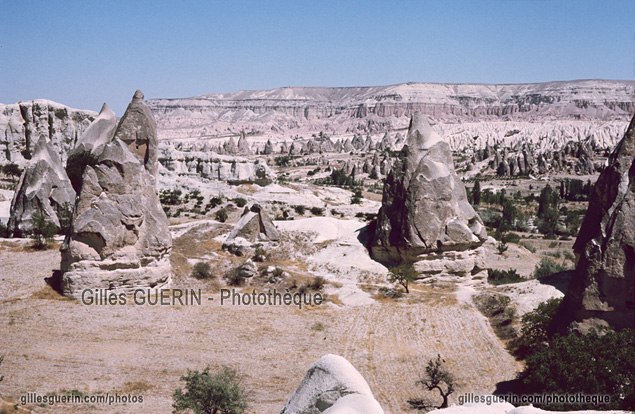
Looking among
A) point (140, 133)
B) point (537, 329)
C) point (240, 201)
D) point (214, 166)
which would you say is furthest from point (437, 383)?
point (214, 166)

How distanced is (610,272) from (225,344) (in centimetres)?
1020

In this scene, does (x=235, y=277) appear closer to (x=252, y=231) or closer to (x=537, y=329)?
(x=252, y=231)

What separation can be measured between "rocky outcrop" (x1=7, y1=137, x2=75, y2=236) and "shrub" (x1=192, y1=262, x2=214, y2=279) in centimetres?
940

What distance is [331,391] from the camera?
290 inches

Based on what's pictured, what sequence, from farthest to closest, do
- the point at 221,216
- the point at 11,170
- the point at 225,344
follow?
1. the point at 11,170
2. the point at 221,216
3. the point at 225,344

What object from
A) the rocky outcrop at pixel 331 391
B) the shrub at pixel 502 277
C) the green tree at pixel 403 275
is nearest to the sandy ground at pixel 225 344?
the green tree at pixel 403 275

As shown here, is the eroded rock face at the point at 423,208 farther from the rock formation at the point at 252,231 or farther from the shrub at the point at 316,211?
the shrub at the point at 316,211

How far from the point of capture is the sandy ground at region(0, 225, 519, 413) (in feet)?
40.6

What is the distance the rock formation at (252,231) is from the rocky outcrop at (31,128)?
30.9m

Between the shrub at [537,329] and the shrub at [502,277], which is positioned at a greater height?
the shrub at [537,329]

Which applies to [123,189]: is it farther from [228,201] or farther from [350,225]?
[228,201]

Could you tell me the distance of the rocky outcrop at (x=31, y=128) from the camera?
48.4 meters

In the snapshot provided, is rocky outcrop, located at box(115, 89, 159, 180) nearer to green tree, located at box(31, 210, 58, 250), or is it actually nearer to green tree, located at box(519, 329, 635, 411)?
green tree, located at box(31, 210, 58, 250)

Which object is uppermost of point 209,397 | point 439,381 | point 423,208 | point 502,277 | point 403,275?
point 423,208
